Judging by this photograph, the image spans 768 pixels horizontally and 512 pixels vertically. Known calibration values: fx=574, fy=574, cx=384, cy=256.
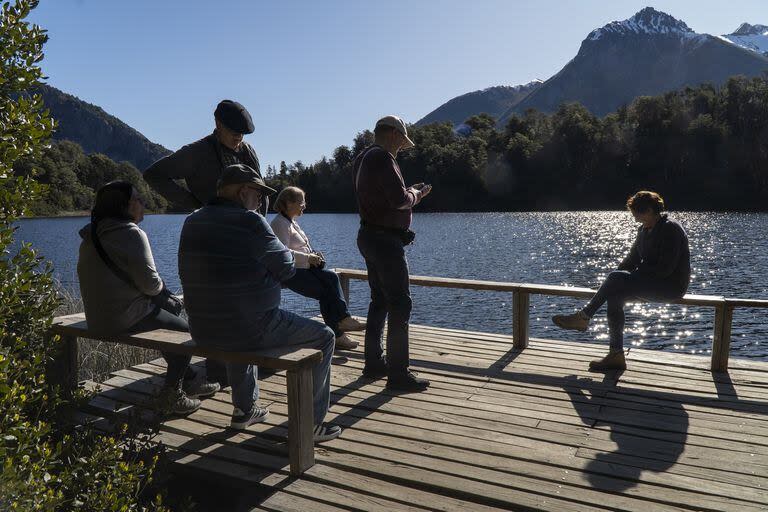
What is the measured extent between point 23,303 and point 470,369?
383cm

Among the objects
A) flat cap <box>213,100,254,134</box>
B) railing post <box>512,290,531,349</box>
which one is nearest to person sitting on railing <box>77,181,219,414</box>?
flat cap <box>213,100,254,134</box>

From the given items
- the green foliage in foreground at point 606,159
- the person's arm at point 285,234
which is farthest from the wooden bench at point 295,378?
the green foliage in foreground at point 606,159

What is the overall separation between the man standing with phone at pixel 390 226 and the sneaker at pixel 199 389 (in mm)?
1364

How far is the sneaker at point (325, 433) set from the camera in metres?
3.55

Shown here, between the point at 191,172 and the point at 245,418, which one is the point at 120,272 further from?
the point at 245,418

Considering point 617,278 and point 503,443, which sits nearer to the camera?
point 503,443

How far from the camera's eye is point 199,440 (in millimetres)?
3604

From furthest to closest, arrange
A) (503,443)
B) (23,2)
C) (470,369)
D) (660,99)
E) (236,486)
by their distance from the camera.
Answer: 1. (660,99)
2. (470,369)
3. (503,443)
4. (236,486)
5. (23,2)

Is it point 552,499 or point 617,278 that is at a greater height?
point 617,278

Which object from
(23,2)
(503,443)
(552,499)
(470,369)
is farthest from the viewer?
(470,369)

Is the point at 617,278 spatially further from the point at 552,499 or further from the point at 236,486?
the point at 236,486

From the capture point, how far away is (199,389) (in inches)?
170

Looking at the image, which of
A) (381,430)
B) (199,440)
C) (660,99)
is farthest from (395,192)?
(660,99)

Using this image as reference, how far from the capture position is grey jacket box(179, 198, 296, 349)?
121 inches
